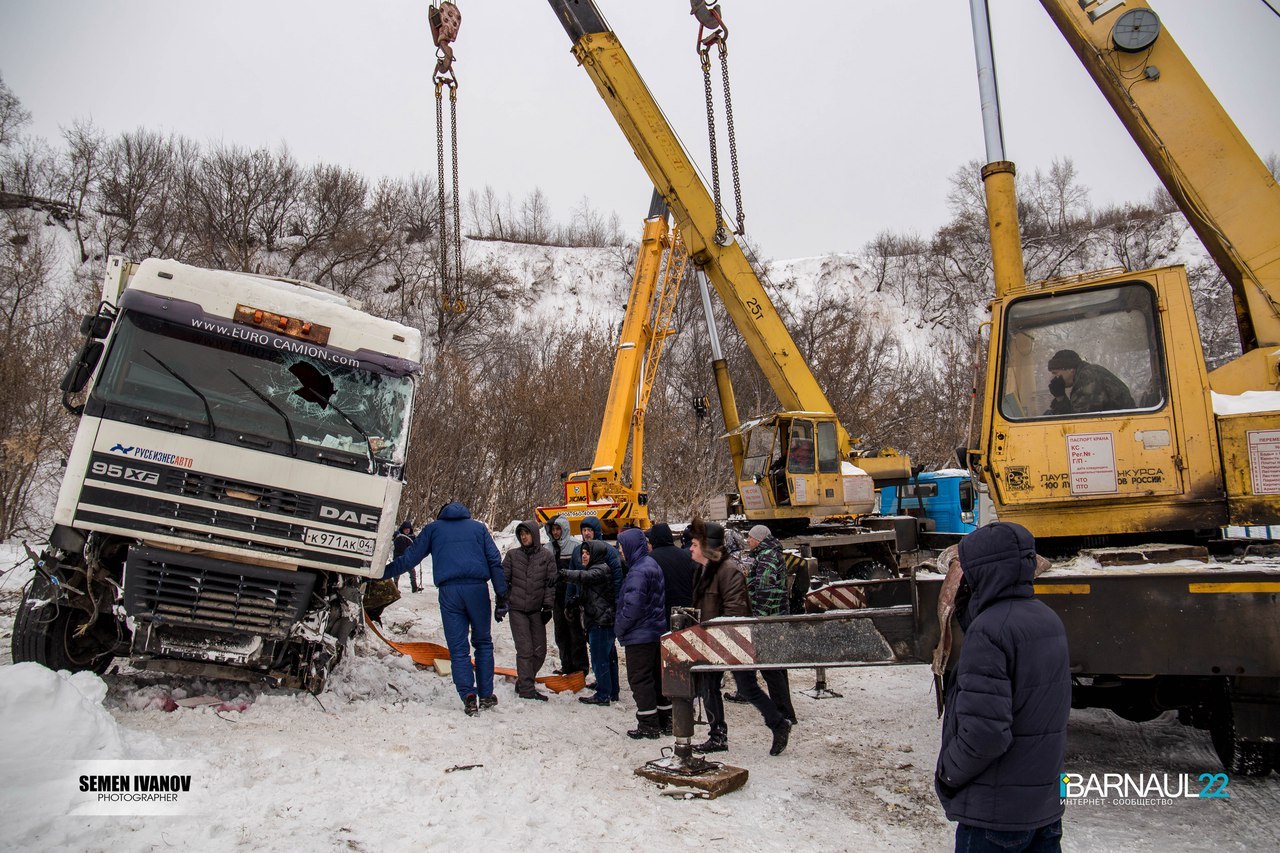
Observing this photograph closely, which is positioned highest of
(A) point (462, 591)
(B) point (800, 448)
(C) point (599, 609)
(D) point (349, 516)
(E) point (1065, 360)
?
(B) point (800, 448)

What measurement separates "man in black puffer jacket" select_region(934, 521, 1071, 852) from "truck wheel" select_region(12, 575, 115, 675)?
5.88 m

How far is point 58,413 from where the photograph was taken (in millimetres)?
16812

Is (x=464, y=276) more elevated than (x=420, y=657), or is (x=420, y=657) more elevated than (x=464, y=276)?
(x=464, y=276)

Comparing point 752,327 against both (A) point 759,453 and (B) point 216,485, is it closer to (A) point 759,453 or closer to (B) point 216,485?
(A) point 759,453

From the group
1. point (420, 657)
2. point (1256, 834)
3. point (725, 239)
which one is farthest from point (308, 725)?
point (725, 239)

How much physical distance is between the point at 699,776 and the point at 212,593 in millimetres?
3659

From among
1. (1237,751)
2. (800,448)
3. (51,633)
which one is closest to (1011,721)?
(1237,751)

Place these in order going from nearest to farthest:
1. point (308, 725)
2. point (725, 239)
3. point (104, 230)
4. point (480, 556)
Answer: point (308, 725) → point (480, 556) → point (725, 239) → point (104, 230)

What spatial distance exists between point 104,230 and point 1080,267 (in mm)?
46256

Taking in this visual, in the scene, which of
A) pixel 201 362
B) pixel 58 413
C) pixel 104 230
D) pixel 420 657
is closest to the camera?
pixel 201 362

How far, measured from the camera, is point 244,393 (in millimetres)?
6301

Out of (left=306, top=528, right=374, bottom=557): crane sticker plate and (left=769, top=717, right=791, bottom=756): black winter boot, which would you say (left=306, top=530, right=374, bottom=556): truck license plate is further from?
(left=769, top=717, right=791, bottom=756): black winter boot

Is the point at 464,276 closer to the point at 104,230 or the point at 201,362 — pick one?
the point at 104,230

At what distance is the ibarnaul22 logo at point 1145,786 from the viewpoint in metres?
5.17
